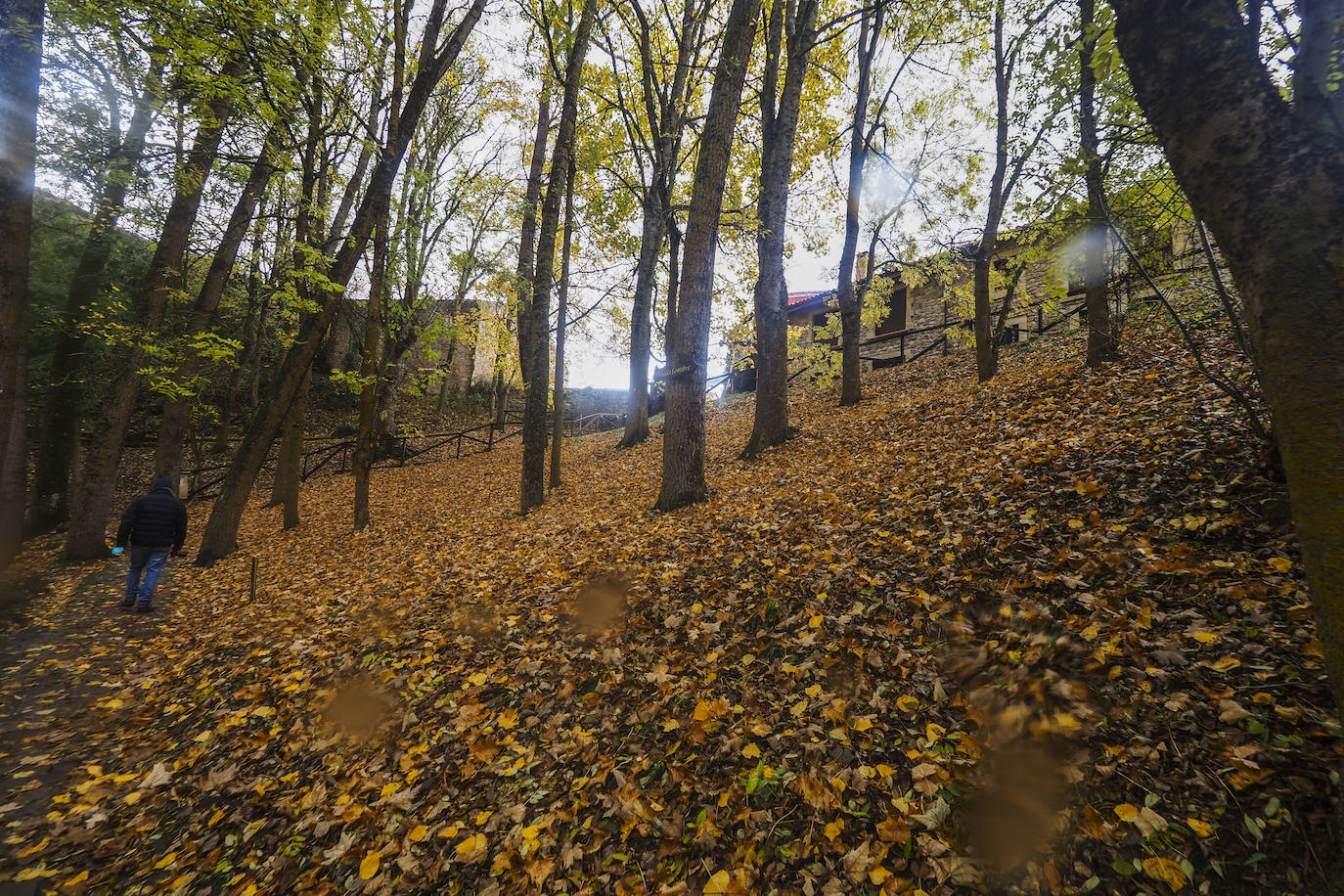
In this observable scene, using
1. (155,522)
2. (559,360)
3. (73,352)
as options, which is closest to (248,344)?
(73,352)

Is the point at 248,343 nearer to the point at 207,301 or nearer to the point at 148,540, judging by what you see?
the point at 207,301

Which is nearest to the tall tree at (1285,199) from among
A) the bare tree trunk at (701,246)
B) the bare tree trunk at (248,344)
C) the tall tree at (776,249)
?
the bare tree trunk at (701,246)

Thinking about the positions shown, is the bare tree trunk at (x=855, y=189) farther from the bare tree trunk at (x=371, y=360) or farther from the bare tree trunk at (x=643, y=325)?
the bare tree trunk at (x=371, y=360)

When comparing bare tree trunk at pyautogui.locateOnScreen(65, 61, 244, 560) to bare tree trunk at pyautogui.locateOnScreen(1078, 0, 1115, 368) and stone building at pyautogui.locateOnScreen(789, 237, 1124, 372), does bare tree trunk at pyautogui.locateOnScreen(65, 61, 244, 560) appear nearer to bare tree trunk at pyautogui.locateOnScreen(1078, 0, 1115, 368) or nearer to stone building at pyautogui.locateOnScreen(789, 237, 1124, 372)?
bare tree trunk at pyautogui.locateOnScreen(1078, 0, 1115, 368)

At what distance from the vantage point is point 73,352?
10914mm

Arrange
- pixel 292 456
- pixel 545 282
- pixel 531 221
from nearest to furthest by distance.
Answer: pixel 545 282 < pixel 292 456 < pixel 531 221

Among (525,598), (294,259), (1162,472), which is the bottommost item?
(525,598)

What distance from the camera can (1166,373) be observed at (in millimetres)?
6094

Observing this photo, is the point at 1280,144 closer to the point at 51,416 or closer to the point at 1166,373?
the point at 1166,373

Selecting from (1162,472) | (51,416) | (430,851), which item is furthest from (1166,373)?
(51,416)

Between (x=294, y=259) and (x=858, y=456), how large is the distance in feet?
44.0

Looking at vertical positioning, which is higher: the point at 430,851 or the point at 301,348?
the point at 301,348

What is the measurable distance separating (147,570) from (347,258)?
6050mm

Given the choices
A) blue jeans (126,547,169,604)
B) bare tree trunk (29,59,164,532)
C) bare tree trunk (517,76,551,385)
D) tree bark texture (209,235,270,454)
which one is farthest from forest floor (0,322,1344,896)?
tree bark texture (209,235,270,454)
